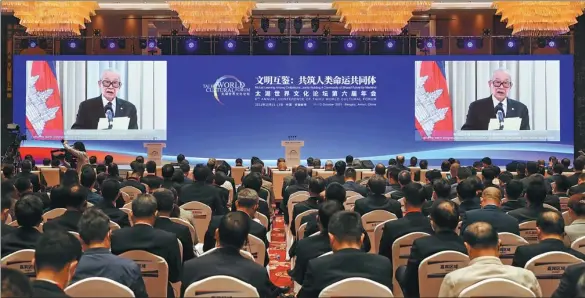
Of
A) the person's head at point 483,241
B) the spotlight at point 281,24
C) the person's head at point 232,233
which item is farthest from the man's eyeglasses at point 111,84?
the person's head at point 483,241

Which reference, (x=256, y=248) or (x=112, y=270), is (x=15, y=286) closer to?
(x=112, y=270)

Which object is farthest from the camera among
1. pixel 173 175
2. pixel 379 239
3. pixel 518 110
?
pixel 518 110

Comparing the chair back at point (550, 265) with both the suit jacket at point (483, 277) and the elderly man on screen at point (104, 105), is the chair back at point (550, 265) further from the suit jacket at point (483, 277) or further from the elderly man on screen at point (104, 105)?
the elderly man on screen at point (104, 105)

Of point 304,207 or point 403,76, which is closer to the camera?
point 304,207

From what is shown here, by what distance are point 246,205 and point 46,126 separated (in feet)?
42.0

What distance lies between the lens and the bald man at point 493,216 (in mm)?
5047

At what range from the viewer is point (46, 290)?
9.12ft

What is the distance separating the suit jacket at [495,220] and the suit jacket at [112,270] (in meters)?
2.49

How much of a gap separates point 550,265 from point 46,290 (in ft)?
8.18

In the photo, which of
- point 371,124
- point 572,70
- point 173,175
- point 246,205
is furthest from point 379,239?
point 572,70

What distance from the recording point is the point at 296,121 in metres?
17.2

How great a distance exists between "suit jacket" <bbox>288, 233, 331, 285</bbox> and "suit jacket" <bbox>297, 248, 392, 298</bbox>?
76 centimetres

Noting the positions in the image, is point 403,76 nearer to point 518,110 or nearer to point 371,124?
point 371,124

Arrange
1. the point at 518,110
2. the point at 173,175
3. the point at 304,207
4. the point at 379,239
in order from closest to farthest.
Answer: the point at 379,239 → the point at 304,207 → the point at 173,175 → the point at 518,110
